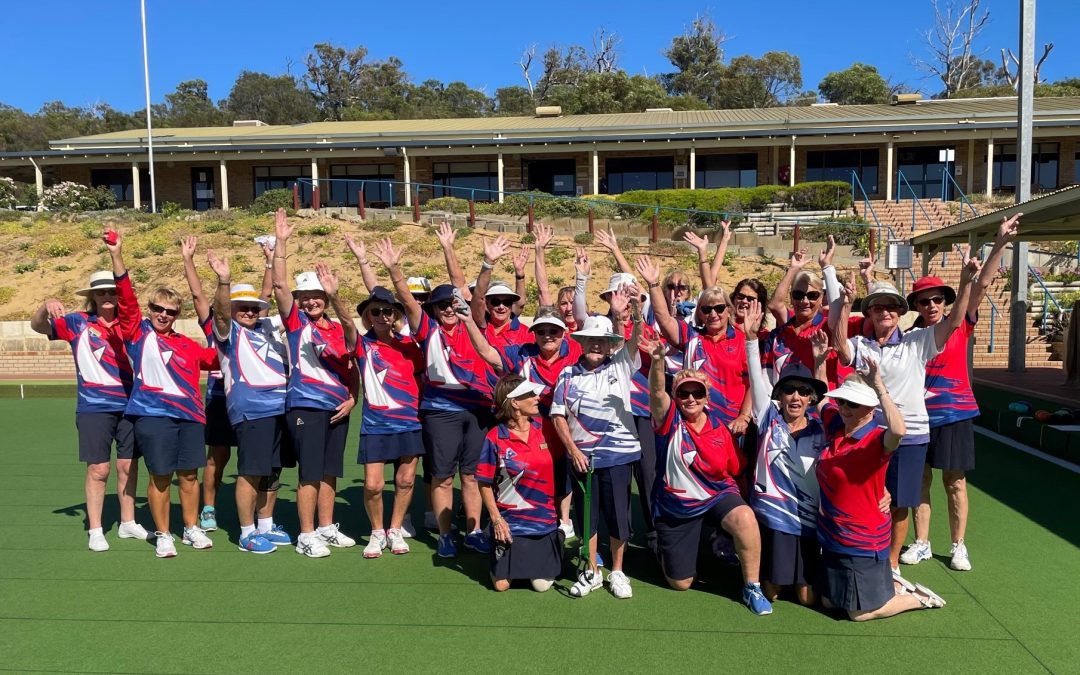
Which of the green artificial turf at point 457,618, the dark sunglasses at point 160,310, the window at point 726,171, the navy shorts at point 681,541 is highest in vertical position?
the window at point 726,171

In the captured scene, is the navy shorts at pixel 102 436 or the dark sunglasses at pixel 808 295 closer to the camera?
the dark sunglasses at pixel 808 295

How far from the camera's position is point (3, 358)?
1662cm

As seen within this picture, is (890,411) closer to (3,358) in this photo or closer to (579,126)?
(3,358)

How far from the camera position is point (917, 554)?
4.89 m

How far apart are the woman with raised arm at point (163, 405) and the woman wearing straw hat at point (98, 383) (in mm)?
165

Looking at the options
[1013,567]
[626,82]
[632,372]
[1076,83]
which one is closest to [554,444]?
[632,372]

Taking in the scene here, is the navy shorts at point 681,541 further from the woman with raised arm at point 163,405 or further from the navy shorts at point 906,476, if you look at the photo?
the woman with raised arm at point 163,405

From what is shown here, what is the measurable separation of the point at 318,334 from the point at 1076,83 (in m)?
63.2

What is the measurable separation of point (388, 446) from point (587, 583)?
1567mm

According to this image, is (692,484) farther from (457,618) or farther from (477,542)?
(477,542)

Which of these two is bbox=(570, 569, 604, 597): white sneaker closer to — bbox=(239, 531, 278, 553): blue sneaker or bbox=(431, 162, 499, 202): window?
bbox=(239, 531, 278, 553): blue sneaker

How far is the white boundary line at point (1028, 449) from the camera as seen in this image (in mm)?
7222

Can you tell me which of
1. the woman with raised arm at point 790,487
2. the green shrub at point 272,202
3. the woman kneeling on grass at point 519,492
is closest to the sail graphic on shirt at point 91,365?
the woman kneeling on grass at point 519,492

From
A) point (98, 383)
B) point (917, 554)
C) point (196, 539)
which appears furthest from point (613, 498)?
point (98, 383)
